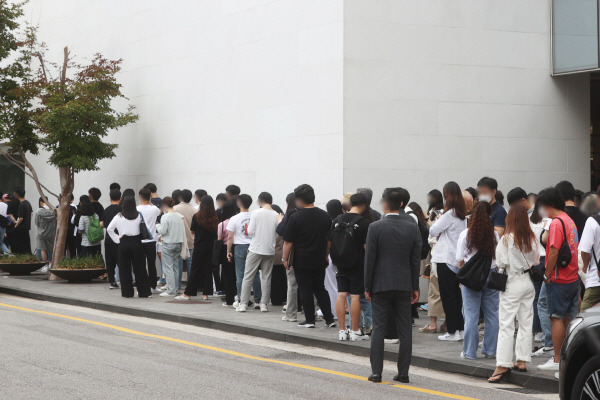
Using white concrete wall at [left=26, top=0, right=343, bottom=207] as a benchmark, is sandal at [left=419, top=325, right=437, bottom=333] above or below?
below

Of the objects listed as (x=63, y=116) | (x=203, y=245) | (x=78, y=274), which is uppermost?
(x=63, y=116)

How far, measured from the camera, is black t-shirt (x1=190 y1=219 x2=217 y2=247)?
54.2 ft

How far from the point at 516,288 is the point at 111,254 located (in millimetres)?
11175

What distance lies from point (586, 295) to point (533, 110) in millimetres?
9328

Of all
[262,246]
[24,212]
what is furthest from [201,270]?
[24,212]

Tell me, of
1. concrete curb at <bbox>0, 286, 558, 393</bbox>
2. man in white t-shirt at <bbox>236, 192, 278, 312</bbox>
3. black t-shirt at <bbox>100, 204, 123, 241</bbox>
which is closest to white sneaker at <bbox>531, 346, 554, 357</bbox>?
concrete curb at <bbox>0, 286, 558, 393</bbox>

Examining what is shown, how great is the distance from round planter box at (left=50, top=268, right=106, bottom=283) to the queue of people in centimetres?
192

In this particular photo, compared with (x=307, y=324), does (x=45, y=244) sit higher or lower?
higher

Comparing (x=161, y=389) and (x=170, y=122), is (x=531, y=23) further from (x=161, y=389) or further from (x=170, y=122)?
(x=161, y=389)

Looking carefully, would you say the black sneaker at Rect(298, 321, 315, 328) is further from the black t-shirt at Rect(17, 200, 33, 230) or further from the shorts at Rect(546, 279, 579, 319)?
the black t-shirt at Rect(17, 200, 33, 230)

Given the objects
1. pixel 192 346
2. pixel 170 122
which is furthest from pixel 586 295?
pixel 170 122

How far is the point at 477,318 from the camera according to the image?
10305 millimetres

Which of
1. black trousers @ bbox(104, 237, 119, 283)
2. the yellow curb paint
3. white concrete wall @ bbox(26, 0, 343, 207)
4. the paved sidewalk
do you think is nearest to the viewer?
the yellow curb paint

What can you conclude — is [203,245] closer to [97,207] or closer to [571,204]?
[97,207]
